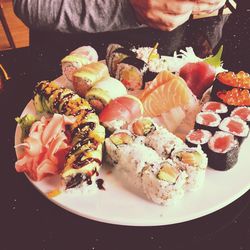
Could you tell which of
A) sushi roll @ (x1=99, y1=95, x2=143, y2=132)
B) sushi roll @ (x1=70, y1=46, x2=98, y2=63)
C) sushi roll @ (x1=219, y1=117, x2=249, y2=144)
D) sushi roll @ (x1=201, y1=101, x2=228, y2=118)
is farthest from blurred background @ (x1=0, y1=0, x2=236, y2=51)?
sushi roll @ (x1=219, y1=117, x2=249, y2=144)

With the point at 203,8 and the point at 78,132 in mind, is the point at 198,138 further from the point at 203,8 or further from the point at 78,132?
the point at 203,8

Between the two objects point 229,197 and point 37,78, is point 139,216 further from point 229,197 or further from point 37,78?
point 37,78

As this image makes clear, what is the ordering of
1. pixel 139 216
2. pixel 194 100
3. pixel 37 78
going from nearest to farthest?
pixel 139 216
pixel 194 100
pixel 37 78

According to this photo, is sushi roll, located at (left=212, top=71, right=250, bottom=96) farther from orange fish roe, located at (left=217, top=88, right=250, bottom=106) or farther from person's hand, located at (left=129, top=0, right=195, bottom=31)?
person's hand, located at (left=129, top=0, right=195, bottom=31)

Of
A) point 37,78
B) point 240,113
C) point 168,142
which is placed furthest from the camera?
point 37,78

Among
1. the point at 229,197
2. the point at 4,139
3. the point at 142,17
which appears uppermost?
the point at 142,17

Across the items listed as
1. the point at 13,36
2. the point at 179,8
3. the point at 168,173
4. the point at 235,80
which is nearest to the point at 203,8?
the point at 179,8

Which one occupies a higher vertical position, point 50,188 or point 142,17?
point 142,17

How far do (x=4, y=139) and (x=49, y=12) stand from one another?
0.61m

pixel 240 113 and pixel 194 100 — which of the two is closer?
pixel 240 113

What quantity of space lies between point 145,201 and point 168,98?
1.41ft

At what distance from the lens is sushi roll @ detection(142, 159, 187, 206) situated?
104 centimetres

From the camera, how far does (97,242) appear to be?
103 cm

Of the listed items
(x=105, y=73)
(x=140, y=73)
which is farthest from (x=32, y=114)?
(x=140, y=73)
